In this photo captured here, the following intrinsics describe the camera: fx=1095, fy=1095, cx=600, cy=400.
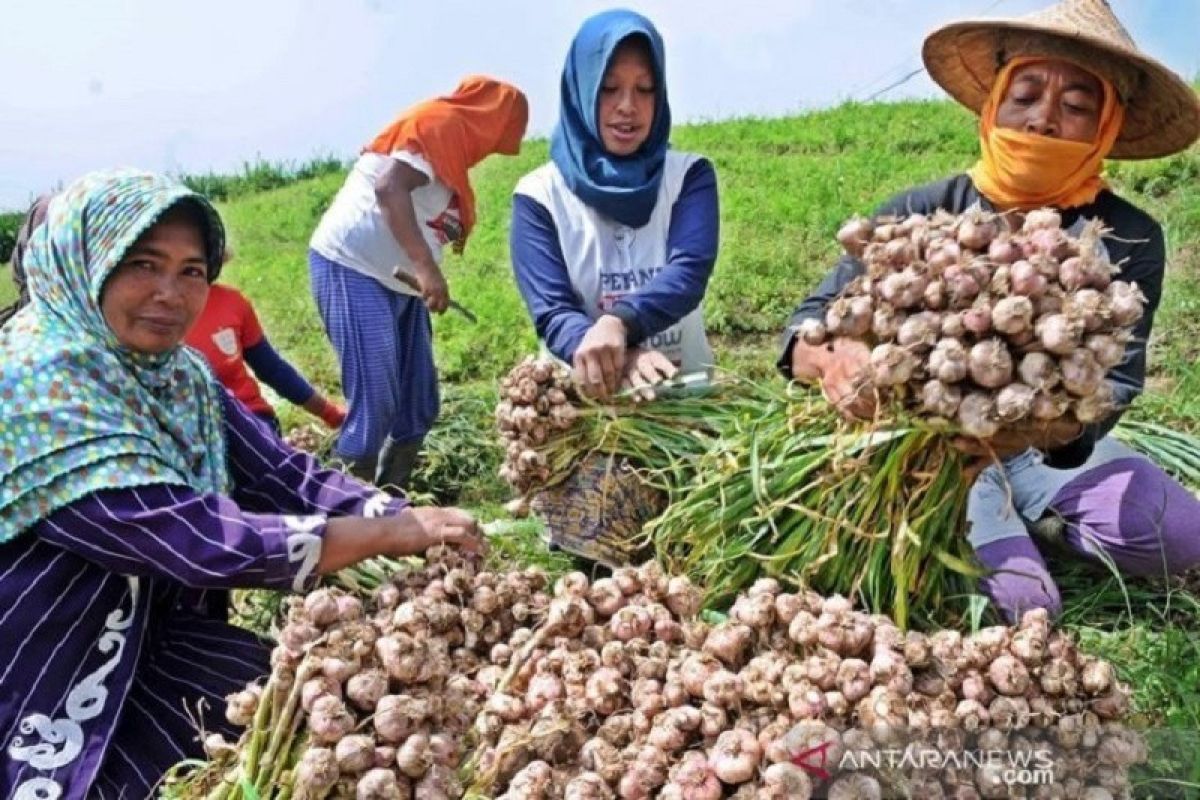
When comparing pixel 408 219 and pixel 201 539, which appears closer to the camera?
pixel 201 539

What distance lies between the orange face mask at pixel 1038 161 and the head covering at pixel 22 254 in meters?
2.04

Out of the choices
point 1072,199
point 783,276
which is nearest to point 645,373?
point 1072,199

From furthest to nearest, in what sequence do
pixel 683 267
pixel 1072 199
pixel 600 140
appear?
pixel 600 140 → pixel 683 267 → pixel 1072 199

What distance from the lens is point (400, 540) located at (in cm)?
205

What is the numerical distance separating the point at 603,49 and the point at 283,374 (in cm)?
180

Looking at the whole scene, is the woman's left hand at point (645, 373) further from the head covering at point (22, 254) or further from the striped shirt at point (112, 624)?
the head covering at point (22, 254)

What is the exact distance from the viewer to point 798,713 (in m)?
1.45

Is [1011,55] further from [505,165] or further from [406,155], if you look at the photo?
[505,165]

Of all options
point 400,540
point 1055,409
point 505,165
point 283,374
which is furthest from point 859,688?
point 505,165

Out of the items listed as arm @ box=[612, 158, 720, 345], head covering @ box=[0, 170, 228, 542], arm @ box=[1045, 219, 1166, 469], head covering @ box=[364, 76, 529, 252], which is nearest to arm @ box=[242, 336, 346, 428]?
head covering @ box=[364, 76, 529, 252]

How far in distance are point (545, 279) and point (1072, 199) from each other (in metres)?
1.31

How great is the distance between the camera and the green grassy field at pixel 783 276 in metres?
2.64

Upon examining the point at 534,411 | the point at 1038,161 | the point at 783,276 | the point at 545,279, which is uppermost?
the point at 1038,161

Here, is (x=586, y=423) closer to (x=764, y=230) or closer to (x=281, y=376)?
(x=281, y=376)
